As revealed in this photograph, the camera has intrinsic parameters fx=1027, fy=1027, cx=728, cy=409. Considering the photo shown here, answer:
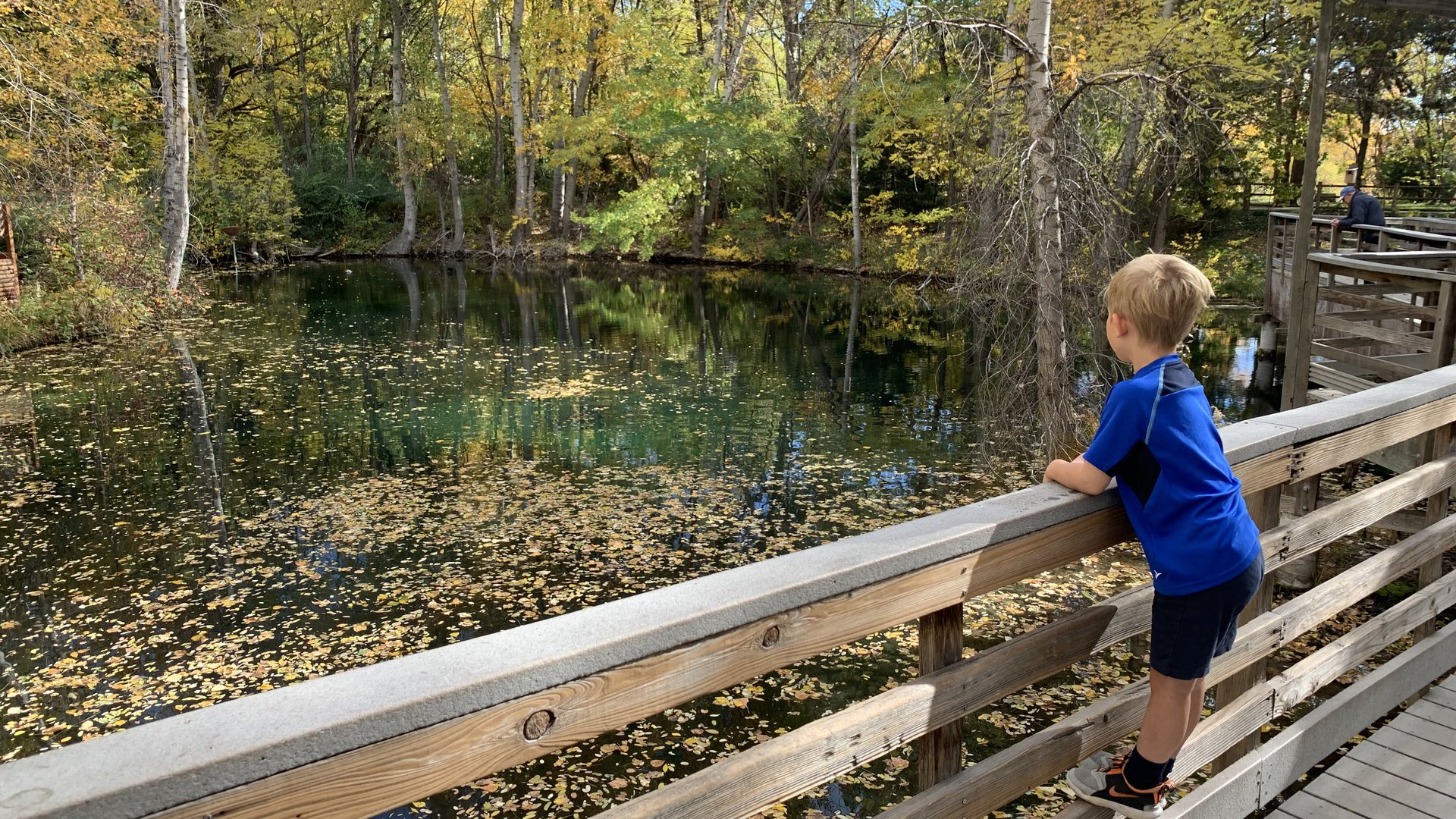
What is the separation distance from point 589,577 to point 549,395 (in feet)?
21.9

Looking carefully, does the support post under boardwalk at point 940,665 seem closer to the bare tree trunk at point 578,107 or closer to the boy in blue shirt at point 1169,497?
the boy in blue shirt at point 1169,497

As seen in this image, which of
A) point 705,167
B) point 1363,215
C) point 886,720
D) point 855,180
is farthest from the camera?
point 705,167

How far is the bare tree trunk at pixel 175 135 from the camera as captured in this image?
1914 cm

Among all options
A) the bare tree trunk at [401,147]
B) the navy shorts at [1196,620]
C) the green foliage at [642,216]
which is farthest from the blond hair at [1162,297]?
the bare tree trunk at [401,147]

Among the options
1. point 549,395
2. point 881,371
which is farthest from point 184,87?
point 881,371

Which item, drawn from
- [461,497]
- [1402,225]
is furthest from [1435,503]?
[1402,225]

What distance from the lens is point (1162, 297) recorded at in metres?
2.25

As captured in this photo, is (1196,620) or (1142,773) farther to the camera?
(1142,773)

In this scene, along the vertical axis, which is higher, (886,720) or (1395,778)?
(886,720)

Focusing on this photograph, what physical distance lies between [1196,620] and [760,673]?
1.07m

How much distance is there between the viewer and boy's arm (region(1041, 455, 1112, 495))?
84.8 inches

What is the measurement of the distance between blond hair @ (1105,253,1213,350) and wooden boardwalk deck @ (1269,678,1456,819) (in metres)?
1.53

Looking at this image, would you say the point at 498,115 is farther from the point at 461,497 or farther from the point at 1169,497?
the point at 1169,497

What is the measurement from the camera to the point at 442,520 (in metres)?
8.88
